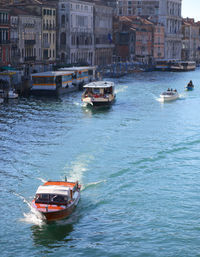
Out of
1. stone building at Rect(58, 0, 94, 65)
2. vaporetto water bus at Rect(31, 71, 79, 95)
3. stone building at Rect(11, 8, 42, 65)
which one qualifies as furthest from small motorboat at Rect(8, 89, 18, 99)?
stone building at Rect(58, 0, 94, 65)

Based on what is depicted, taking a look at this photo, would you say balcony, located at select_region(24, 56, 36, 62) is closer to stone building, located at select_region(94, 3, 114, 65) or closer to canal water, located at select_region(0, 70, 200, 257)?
stone building, located at select_region(94, 3, 114, 65)

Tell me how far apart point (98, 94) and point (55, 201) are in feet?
127

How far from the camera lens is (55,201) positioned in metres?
27.8

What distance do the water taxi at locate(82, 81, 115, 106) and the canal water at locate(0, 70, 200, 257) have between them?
3.54 m

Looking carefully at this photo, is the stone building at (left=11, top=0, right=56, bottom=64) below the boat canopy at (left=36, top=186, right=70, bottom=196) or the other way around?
the other way around

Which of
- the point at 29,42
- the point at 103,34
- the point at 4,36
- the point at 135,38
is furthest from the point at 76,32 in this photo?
the point at 4,36

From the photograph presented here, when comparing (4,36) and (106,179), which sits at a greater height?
(4,36)

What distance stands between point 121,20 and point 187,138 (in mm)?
114555

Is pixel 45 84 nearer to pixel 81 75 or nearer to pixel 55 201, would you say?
pixel 81 75

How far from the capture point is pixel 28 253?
24.8m

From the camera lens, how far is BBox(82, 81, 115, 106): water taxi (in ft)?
208

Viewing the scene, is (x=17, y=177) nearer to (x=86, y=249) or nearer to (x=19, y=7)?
(x=86, y=249)

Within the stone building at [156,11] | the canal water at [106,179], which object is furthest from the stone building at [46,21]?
the stone building at [156,11]

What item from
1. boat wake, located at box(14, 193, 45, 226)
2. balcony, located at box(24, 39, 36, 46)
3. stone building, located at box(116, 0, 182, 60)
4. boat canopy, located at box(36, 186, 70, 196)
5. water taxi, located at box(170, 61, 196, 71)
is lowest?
boat wake, located at box(14, 193, 45, 226)
